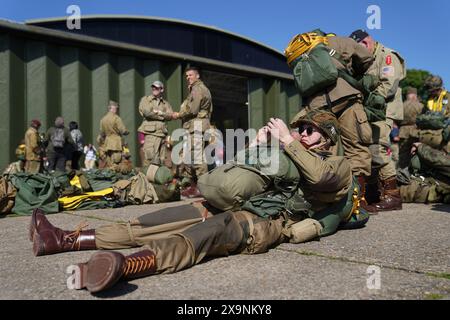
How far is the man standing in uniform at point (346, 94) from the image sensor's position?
3623mm

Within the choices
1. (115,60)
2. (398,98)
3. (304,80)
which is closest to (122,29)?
(115,60)

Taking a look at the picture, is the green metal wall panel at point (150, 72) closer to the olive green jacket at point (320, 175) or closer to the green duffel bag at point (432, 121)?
the green duffel bag at point (432, 121)

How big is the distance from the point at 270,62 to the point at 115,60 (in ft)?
30.4

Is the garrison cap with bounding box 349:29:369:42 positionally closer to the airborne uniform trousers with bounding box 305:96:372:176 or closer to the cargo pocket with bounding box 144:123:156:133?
the airborne uniform trousers with bounding box 305:96:372:176

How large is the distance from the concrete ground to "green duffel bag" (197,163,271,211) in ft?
1.13

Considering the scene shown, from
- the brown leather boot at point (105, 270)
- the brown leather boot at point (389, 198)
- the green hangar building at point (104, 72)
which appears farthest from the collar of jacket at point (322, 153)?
the green hangar building at point (104, 72)

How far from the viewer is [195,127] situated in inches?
262

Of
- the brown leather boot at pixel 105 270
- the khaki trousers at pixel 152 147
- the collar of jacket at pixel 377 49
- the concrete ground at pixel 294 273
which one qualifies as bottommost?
the concrete ground at pixel 294 273

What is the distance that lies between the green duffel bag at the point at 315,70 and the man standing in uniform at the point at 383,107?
81 cm

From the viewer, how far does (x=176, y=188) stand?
5.67m

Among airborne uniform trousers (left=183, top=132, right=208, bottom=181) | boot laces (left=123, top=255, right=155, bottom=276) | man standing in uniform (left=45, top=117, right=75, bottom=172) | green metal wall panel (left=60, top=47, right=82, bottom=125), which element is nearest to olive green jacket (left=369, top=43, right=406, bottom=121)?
airborne uniform trousers (left=183, top=132, right=208, bottom=181)

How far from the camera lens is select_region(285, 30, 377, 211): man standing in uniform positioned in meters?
3.62

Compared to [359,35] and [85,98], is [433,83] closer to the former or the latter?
[359,35]
